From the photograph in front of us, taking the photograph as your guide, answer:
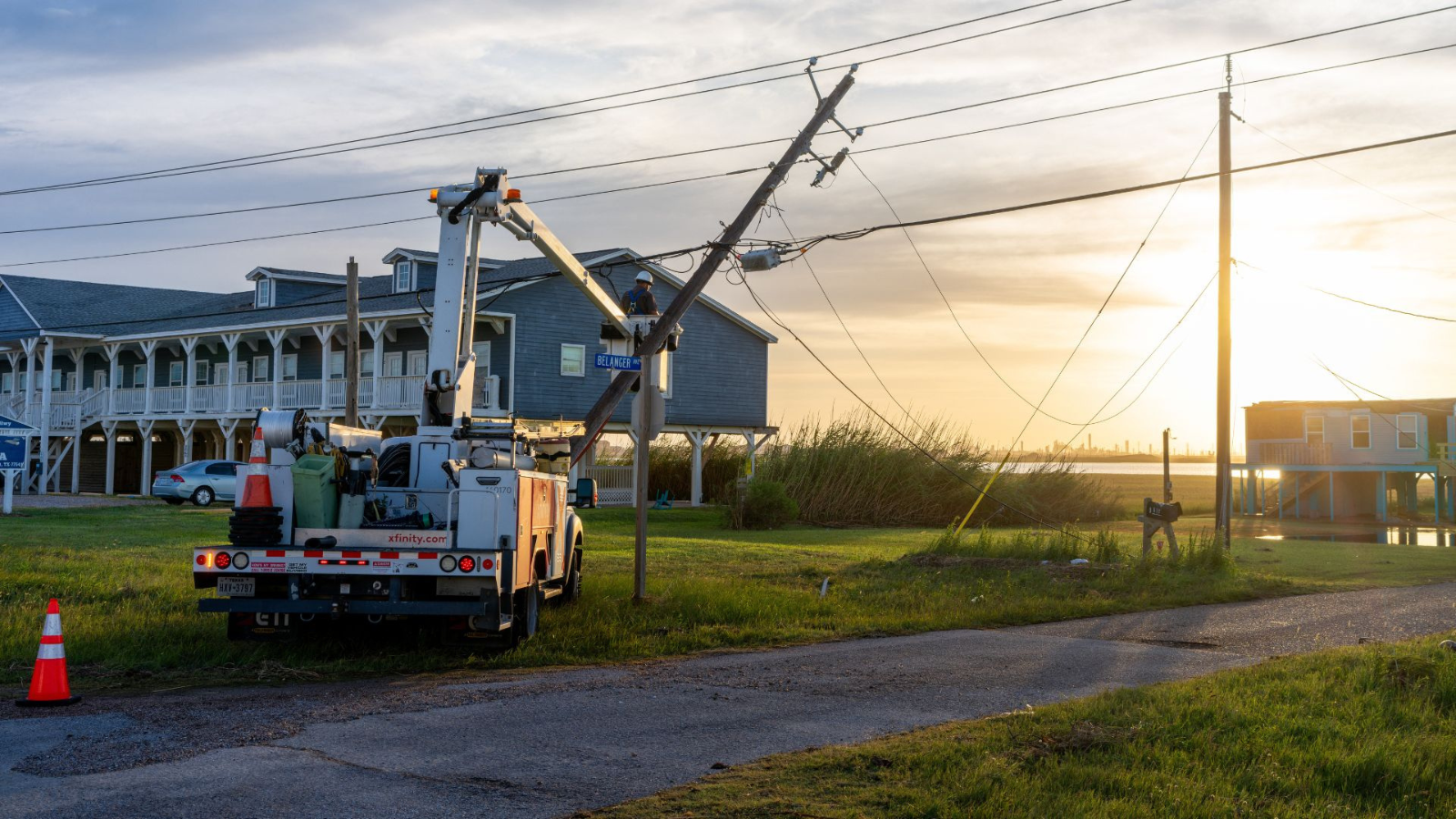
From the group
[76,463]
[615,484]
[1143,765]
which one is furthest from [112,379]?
[1143,765]

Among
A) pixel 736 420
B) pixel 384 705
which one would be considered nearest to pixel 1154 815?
pixel 384 705

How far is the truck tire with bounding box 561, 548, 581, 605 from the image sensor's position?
13.8 meters

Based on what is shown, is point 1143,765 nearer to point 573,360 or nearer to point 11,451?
point 11,451

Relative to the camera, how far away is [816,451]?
35969 millimetres

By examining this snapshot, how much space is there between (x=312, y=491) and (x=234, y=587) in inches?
37.8

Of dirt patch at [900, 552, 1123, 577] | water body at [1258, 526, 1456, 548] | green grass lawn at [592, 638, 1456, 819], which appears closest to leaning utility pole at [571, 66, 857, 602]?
dirt patch at [900, 552, 1123, 577]

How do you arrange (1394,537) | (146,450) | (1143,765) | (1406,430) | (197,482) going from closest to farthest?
(1143,765) → (1394,537) → (197,482) → (146,450) → (1406,430)

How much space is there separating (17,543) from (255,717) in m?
15.5

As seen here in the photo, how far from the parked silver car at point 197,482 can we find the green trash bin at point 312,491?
27.3 m

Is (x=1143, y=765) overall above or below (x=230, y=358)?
below

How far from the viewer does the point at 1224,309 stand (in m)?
22.5

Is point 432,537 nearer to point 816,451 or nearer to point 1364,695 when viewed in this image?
point 1364,695

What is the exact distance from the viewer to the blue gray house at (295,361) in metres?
37.3

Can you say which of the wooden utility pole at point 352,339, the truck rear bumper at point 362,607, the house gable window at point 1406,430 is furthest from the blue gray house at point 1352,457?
the truck rear bumper at point 362,607
